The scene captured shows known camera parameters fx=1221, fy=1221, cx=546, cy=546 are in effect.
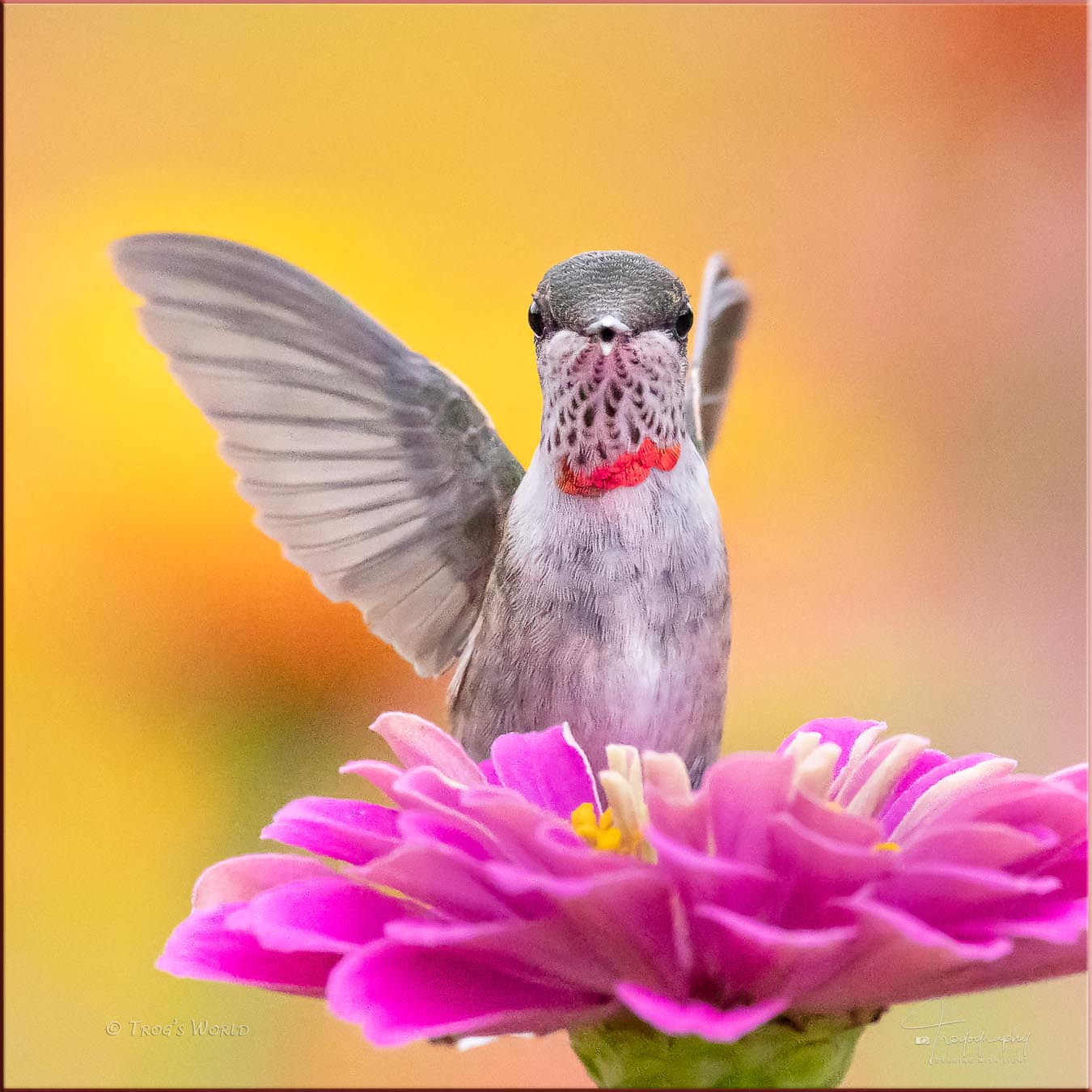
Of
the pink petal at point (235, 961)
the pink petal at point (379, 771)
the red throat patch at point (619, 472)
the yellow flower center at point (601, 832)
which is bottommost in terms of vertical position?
the pink petal at point (235, 961)

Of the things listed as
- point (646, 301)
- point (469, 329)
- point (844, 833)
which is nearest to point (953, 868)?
point (844, 833)

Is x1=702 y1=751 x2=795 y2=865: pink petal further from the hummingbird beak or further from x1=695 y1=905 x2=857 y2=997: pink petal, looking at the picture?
the hummingbird beak

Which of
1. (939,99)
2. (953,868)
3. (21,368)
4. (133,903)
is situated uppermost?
(939,99)

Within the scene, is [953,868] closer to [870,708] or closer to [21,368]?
[870,708]

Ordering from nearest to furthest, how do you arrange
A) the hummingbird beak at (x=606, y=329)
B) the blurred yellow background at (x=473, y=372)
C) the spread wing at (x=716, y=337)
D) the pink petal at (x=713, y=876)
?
the pink petal at (x=713, y=876), the hummingbird beak at (x=606, y=329), the spread wing at (x=716, y=337), the blurred yellow background at (x=473, y=372)

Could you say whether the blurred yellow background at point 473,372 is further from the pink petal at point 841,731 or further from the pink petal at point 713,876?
the pink petal at point 713,876

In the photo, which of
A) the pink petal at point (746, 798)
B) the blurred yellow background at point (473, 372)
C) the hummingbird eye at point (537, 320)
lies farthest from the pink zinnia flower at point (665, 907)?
the blurred yellow background at point (473, 372)
